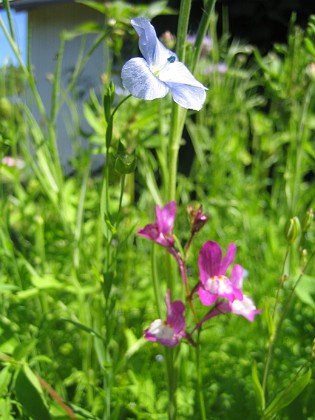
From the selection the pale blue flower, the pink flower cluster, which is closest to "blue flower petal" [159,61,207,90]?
the pale blue flower

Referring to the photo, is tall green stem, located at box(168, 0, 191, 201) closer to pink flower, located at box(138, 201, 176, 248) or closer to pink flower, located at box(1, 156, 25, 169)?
pink flower, located at box(138, 201, 176, 248)

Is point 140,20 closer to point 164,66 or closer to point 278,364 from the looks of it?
point 164,66

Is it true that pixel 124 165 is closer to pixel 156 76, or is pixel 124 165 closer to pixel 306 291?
pixel 156 76

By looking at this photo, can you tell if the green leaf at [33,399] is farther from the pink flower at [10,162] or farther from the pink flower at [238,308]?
the pink flower at [10,162]

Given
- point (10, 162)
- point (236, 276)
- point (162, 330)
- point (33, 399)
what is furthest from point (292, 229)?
point (10, 162)

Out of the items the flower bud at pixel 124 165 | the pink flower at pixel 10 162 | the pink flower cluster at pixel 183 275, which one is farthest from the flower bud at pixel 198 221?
the pink flower at pixel 10 162

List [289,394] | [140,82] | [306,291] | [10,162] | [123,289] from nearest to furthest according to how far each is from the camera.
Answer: [140,82], [289,394], [306,291], [123,289], [10,162]

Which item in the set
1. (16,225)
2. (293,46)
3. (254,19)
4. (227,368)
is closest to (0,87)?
(16,225)
